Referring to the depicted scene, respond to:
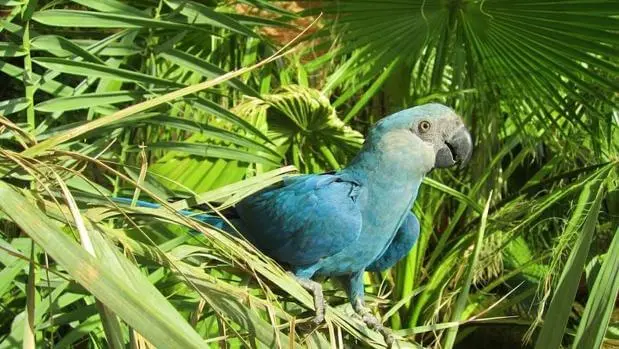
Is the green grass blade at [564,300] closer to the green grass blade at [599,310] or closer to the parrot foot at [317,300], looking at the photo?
the green grass blade at [599,310]

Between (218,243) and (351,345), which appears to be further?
(351,345)

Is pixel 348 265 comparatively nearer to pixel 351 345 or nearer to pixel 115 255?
pixel 351 345

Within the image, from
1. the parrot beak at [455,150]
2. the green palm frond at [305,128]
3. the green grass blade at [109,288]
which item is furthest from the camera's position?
the green palm frond at [305,128]

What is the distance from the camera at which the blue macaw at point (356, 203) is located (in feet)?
4.54

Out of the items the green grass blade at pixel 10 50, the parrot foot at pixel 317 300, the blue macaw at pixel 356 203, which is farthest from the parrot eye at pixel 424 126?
the green grass blade at pixel 10 50

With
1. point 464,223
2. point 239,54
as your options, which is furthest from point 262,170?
point 464,223

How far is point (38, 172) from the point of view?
2.61 feet

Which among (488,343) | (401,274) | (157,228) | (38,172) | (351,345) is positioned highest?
(38,172)

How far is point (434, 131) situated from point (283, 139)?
64 centimetres

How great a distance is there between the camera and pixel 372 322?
1.36 m

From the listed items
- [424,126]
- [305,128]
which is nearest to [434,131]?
[424,126]

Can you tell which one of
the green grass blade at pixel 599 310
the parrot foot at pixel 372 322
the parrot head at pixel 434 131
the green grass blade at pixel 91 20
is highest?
the green grass blade at pixel 91 20

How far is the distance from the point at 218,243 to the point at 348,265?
22.1 inches

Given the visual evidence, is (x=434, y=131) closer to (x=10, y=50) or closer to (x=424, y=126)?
(x=424, y=126)
